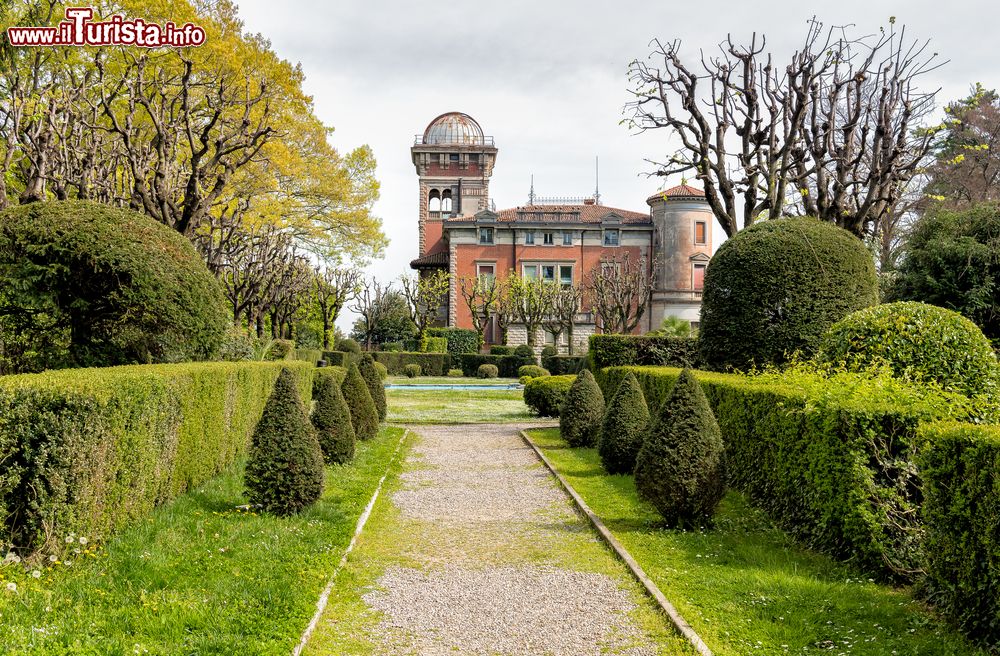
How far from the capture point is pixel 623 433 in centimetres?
1282

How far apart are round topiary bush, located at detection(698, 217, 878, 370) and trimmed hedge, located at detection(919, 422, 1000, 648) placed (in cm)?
788

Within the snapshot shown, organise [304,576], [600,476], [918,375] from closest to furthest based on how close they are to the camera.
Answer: [304,576] < [918,375] < [600,476]

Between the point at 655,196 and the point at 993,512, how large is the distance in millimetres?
63381

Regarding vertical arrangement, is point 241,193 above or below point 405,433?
above

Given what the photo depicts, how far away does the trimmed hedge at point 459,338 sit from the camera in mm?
58844

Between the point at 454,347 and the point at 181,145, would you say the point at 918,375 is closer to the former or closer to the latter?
the point at 181,145

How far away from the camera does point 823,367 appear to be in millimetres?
10172

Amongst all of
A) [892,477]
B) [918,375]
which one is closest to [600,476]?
[918,375]

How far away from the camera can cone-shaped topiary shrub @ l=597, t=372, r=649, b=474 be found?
41.8 ft

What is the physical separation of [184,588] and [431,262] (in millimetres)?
64546

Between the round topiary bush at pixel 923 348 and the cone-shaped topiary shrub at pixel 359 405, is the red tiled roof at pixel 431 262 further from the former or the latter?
the round topiary bush at pixel 923 348

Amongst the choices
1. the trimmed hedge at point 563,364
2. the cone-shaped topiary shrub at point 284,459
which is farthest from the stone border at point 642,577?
the trimmed hedge at point 563,364

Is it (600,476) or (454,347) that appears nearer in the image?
(600,476)

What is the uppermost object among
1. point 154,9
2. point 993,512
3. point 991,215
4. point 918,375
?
point 154,9
